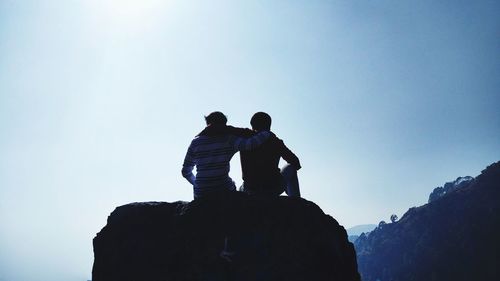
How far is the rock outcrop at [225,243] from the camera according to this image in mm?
4699

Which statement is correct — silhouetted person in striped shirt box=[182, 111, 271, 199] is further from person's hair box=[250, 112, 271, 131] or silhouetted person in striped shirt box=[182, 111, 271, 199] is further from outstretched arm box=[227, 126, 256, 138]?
person's hair box=[250, 112, 271, 131]

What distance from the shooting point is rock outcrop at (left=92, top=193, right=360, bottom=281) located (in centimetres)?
470

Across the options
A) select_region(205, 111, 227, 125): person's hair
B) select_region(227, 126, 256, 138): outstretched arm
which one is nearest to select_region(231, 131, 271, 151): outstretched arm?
select_region(227, 126, 256, 138): outstretched arm

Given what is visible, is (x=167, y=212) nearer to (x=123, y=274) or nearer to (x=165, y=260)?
(x=165, y=260)

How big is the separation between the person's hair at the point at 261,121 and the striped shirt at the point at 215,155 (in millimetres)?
391

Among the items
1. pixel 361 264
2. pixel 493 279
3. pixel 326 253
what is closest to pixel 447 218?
pixel 493 279

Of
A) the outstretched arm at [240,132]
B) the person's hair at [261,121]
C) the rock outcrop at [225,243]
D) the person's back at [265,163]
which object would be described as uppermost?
the person's hair at [261,121]

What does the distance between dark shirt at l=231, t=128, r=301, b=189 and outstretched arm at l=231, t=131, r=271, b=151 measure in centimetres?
24

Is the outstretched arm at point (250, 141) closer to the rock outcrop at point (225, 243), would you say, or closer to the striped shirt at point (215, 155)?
the striped shirt at point (215, 155)

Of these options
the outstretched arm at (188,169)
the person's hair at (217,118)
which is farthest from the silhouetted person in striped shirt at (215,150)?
the outstretched arm at (188,169)

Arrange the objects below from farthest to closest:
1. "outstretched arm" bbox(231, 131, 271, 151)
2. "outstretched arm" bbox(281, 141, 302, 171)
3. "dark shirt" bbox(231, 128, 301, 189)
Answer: "outstretched arm" bbox(281, 141, 302, 171), "dark shirt" bbox(231, 128, 301, 189), "outstretched arm" bbox(231, 131, 271, 151)

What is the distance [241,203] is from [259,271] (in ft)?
4.03

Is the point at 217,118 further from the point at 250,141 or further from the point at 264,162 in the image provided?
the point at 264,162

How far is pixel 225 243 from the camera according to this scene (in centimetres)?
493
